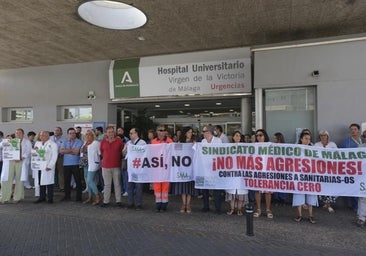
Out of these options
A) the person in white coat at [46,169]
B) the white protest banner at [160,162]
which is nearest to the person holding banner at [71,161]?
the person in white coat at [46,169]

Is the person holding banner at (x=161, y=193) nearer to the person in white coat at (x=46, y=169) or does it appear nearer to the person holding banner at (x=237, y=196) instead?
the person holding banner at (x=237, y=196)

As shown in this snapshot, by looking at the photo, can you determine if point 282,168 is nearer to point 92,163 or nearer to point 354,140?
point 354,140

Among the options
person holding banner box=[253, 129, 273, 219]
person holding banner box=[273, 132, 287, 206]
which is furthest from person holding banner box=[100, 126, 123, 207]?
person holding banner box=[273, 132, 287, 206]

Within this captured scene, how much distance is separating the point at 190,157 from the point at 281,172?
2116 mm

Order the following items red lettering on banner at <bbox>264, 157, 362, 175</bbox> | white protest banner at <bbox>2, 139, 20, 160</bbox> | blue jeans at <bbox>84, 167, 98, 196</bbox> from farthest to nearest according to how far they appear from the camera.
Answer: white protest banner at <bbox>2, 139, 20, 160</bbox> < blue jeans at <bbox>84, 167, 98, 196</bbox> < red lettering on banner at <bbox>264, 157, 362, 175</bbox>

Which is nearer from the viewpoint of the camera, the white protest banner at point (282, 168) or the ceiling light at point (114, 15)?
the white protest banner at point (282, 168)

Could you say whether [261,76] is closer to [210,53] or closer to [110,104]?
[210,53]

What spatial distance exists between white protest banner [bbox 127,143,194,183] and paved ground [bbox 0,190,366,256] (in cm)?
85

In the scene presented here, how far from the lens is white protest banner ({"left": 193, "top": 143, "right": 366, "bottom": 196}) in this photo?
22.0 ft

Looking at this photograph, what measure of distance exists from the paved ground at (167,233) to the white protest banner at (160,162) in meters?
0.85

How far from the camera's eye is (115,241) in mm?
5746

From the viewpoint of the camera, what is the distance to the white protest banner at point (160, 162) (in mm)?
7766

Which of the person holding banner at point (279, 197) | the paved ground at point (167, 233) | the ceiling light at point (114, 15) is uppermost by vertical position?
the ceiling light at point (114, 15)

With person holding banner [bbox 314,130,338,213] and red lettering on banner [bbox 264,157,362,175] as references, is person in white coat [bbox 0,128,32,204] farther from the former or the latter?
person holding banner [bbox 314,130,338,213]
